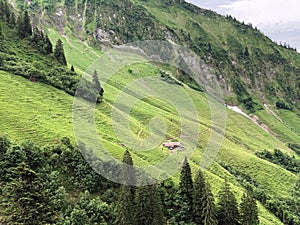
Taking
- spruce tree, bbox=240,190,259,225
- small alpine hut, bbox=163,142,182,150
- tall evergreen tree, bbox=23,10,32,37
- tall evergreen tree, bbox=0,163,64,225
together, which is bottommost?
small alpine hut, bbox=163,142,182,150

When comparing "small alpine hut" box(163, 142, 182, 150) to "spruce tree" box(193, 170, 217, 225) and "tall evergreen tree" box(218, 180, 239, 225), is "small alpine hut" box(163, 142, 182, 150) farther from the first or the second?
"tall evergreen tree" box(218, 180, 239, 225)

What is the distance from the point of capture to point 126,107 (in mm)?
162125

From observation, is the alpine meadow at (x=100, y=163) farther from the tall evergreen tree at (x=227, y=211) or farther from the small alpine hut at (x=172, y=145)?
the small alpine hut at (x=172, y=145)

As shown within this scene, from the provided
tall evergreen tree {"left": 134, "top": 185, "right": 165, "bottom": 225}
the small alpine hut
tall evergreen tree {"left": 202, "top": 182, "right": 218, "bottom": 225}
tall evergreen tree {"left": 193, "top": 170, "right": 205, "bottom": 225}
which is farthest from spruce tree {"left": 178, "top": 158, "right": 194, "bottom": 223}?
the small alpine hut

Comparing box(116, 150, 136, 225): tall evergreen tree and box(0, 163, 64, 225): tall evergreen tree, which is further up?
box(0, 163, 64, 225): tall evergreen tree

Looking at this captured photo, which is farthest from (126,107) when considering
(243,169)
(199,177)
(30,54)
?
(199,177)

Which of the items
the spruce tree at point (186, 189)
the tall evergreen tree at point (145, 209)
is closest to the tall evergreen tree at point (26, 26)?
the spruce tree at point (186, 189)

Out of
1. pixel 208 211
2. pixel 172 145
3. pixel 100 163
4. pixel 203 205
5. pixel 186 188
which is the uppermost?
pixel 100 163

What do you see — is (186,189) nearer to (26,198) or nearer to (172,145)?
(26,198)

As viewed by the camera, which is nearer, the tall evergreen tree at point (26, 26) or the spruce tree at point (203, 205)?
the spruce tree at point (203, 205)

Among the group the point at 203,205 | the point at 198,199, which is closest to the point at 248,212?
the point at 203,205

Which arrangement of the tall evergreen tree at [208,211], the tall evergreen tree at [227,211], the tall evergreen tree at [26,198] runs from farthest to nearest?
1. the tall evergreen tree at [227,211]
2. the tall evergreen tree at [208,211]
3. the tall evergreen tree at [26,198]

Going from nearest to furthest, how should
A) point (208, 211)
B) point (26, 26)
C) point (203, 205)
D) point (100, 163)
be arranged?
point (208, 211)
point (203, 205)
point (100, 163)
point (26, 26)

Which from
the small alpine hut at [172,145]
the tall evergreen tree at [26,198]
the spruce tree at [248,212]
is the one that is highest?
the tall evergreen tree at [26,198]
